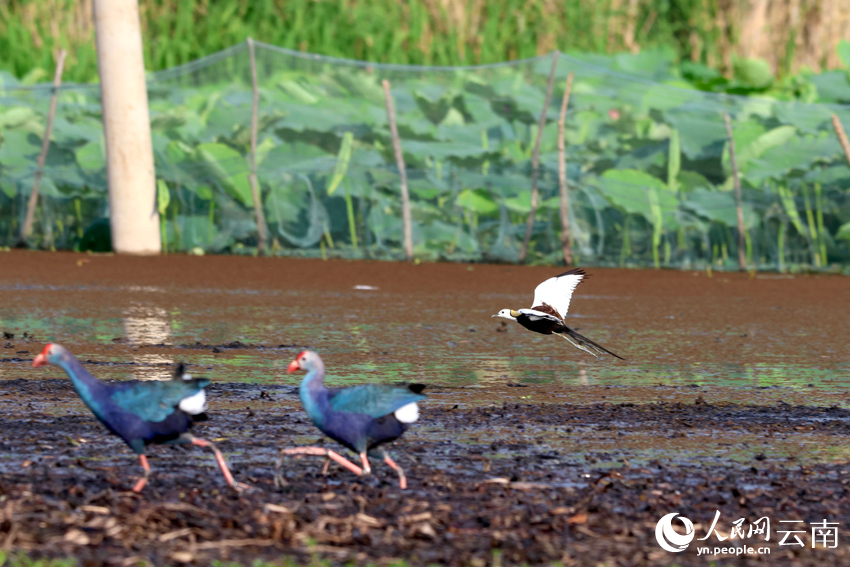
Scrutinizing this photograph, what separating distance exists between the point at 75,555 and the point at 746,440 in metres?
3.52

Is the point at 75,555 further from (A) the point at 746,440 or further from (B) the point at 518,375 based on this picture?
(B) the point at 518,375

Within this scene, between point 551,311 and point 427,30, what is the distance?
55.7 feet

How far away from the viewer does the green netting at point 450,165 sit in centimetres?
1680

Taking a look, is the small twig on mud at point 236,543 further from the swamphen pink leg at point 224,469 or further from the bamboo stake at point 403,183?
the bamboo stake at point 403,183

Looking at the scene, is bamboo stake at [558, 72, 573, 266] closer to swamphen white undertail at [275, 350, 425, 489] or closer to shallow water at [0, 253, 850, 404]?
shallow water at [0, 253, 850, 404]

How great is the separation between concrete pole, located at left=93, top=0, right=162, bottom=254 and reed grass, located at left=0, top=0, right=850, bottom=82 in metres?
4.57

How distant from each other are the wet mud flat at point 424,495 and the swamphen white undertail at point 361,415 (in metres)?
0.15

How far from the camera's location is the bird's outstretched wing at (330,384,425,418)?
545 cm

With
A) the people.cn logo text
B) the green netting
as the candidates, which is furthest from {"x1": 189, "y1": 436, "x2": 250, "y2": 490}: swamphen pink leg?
the green netting

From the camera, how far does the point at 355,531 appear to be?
486cm

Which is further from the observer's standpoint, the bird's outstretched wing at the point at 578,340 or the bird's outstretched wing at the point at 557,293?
the bird's outstretched wing at the point at 557,293

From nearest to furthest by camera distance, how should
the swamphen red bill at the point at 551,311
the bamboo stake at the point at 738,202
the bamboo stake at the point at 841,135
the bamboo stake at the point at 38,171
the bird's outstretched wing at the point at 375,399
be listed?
the bird's outstretched wing at the point at 375,399, the swamphen red bill at the point at 551,311, the bamboo stake at the point at 841,135, the bamboo stake at the point at 738,202, the bamboo stake at the point at 38,171

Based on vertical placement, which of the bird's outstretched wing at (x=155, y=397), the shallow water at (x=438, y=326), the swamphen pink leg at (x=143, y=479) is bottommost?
the shallow water at (x=438, y=326)

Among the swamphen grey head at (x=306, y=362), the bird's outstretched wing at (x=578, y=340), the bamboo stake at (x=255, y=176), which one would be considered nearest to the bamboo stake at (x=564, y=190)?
the bamboo stake at (x=255, y=176)
